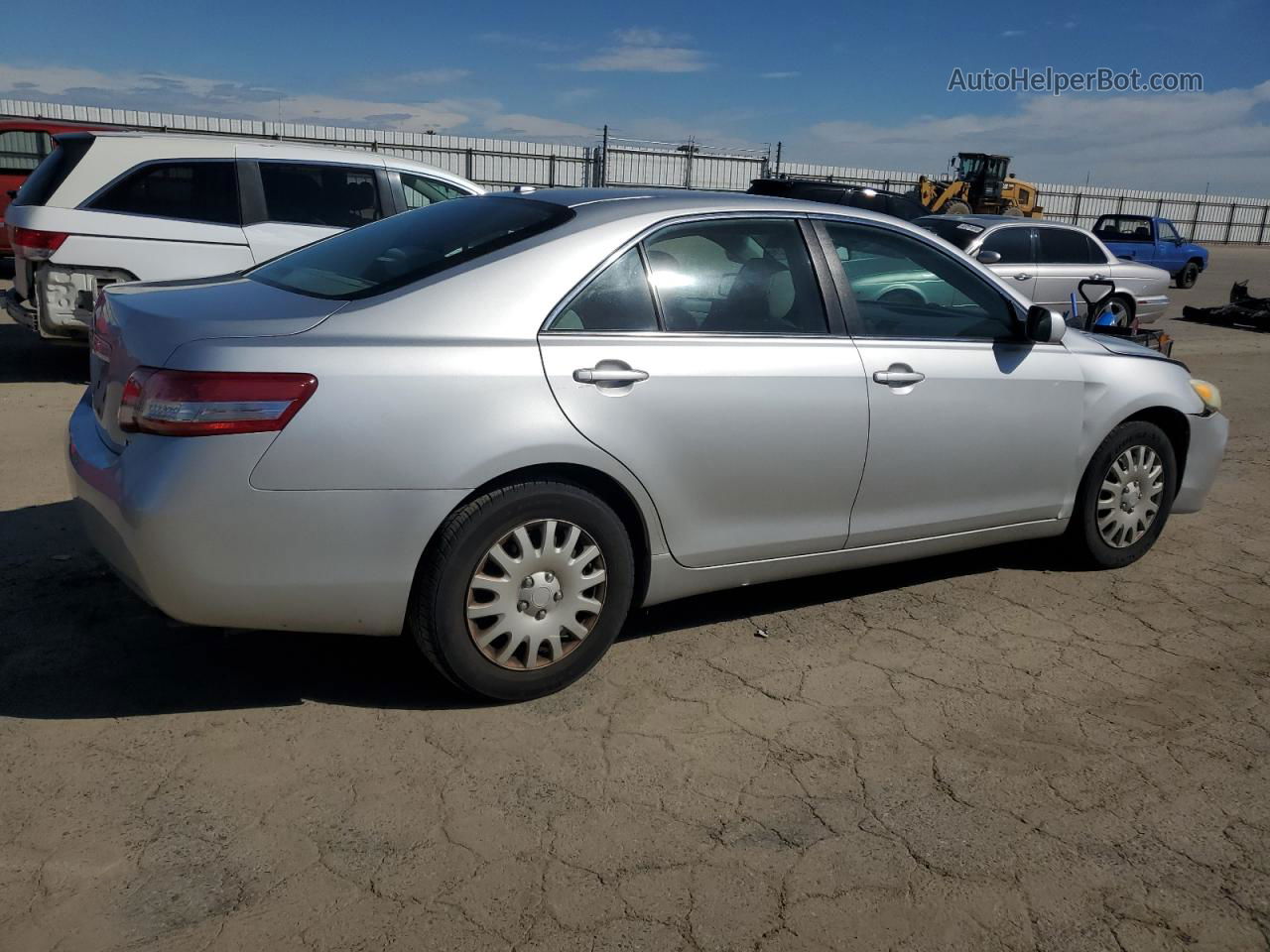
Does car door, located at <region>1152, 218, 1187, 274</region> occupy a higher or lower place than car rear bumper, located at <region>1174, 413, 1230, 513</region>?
higher

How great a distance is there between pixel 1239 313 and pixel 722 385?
1591 centimetres

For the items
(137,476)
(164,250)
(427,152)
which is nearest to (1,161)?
(164,250)

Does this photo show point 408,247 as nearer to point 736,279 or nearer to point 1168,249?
point 736,279

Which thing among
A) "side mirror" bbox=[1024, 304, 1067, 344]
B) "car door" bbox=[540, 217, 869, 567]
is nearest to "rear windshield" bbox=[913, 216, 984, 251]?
"side mirror" bbox=[1024, 304, 1067, 344]

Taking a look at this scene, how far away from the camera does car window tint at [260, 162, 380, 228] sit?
27.7ft

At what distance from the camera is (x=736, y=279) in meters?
3.87

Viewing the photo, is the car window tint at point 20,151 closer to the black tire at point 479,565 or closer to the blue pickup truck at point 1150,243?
the black tire at point 479,565

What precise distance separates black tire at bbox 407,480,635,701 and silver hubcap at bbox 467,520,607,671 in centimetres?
2

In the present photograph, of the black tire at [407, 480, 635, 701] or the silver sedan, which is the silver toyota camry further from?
the silver sedan

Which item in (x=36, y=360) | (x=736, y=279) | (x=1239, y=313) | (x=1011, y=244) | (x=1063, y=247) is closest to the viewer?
(x=736, y=279)

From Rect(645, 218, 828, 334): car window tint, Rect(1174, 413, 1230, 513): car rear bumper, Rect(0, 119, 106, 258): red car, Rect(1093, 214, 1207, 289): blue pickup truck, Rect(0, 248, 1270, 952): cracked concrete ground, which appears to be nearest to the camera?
Rect(0, 248, 1270, 952): cracked concrete ground

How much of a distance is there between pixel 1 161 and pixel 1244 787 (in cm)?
1411

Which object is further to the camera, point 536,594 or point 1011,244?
point 1011,244

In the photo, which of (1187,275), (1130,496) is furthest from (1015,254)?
(1187,275)
